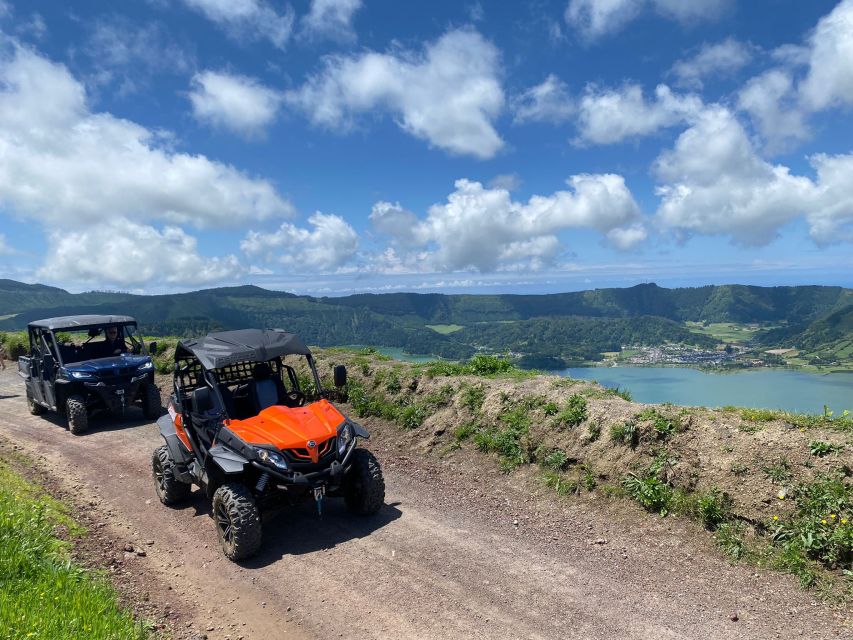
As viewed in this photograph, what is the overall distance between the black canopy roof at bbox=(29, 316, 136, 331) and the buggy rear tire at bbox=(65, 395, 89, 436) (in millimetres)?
2575

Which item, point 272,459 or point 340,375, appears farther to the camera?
point 340,375

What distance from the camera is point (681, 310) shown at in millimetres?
152500

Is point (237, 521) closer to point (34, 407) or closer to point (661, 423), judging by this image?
point (661, 423)

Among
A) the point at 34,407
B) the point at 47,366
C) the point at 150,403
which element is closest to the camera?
the point at 47,366

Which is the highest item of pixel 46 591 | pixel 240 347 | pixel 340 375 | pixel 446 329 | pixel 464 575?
pixel 240 347

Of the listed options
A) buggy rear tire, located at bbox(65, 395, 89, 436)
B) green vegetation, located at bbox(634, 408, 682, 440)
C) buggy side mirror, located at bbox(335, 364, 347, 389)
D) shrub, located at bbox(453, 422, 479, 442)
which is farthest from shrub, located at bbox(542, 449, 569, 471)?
buggy rear tire, located at bbox(65, 395, 89, 436)

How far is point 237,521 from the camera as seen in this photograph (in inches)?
262

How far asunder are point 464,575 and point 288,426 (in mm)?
3264

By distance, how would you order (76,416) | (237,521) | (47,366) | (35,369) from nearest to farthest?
1. (237,521)
2. (76,416)
3. (47,366)
4. (35,369)

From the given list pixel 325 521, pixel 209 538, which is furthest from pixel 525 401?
pixel 209 538

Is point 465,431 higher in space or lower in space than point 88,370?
lower

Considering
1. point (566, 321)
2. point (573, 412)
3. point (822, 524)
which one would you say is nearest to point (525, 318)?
point (566, 321)

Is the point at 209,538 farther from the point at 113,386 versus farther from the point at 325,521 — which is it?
the point at 113,386

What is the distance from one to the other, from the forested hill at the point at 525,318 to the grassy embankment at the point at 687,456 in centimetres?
4447
